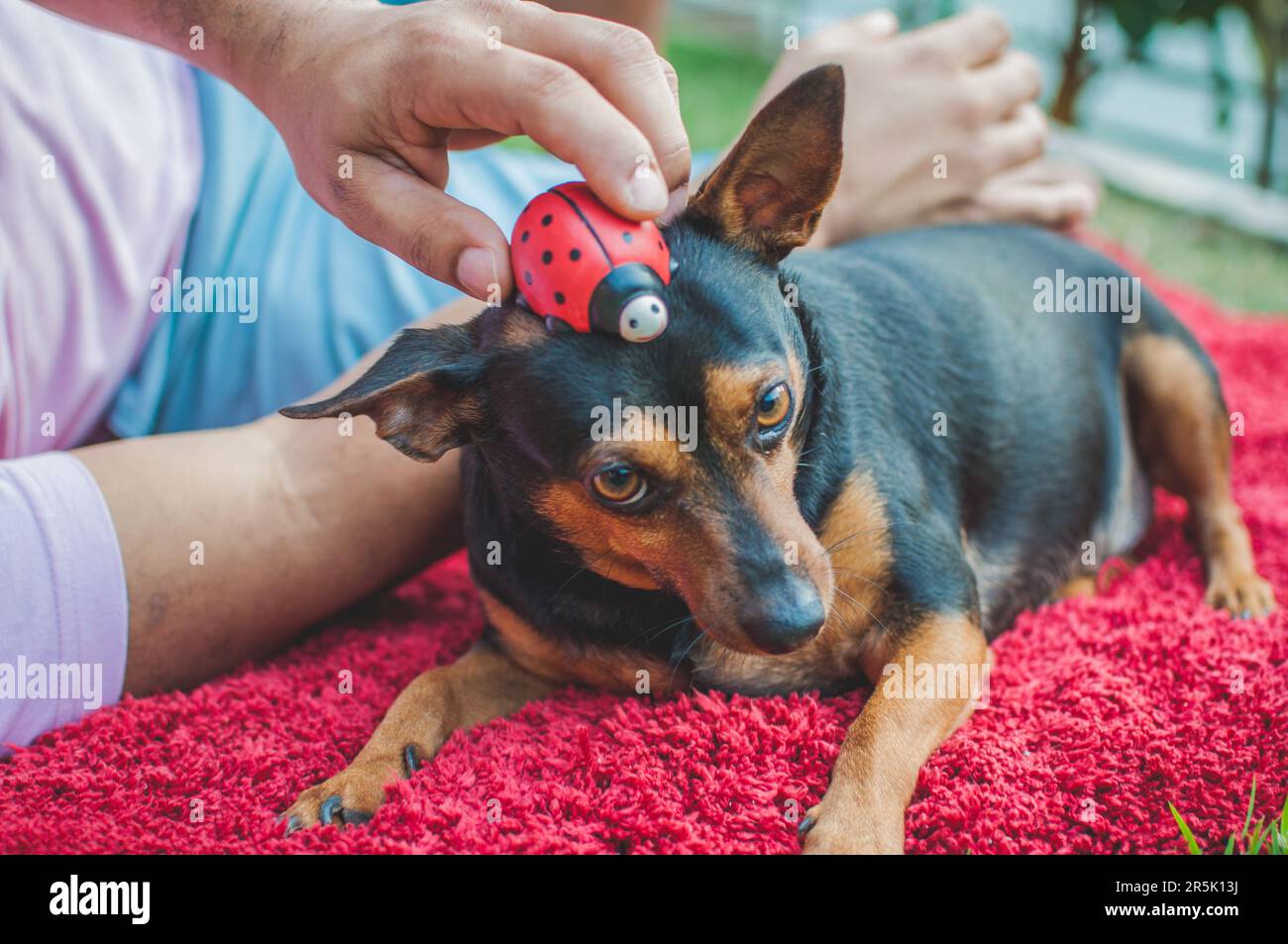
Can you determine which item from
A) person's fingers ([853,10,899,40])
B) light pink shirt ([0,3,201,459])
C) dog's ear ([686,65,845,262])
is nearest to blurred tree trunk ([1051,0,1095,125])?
person's fingers ([853,10,899,40])

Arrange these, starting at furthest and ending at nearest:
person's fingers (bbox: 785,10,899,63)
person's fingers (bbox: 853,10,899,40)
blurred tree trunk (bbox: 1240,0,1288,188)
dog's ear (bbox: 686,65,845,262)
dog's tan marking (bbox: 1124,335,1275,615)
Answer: blurred tree trunk (bbox: 1240,0,1288,188)
person's fingers (bbox: 853,10,899,40)
person's fingers (bbox: 785,10,899,63)
dog's tan marking (bbox: 1124,335,1275,615)
dog's ear (bbox: 686,65,845,262)

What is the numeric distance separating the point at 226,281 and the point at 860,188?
1852mm

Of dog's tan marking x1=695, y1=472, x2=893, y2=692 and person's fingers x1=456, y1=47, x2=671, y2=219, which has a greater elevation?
person's fingers x1=456, y1=47, x2=671, y2=219

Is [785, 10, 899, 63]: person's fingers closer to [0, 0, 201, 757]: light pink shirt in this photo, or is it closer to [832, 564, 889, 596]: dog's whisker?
[0, 0, 201, 757]: light pink shirt

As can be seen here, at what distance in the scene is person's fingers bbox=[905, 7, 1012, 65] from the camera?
3754 millimetres

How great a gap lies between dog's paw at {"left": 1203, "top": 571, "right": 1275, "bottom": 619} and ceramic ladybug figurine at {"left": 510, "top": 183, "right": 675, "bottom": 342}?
176cm

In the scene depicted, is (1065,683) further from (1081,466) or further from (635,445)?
(635,445)

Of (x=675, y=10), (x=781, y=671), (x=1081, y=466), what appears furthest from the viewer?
(x=675, y=10)

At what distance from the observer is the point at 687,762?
6.91 feet

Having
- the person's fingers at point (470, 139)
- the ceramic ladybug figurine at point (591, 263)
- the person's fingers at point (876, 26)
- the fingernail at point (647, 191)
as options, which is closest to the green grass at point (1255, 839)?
the ceramic ladybug figurine at point (591, 263)

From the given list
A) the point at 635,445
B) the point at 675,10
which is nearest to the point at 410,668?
the point at 635,445

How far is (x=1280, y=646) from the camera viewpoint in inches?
97.7

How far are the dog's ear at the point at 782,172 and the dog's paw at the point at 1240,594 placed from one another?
1459mm

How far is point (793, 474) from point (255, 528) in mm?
1160
